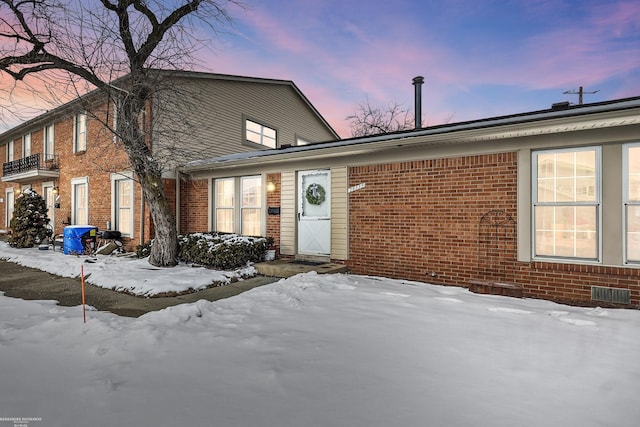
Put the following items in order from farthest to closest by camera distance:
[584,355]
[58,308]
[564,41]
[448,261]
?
[564,41] → [448,261] → [58,308] → [584,355]

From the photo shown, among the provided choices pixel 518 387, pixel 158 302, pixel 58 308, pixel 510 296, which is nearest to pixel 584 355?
pixel 518 387

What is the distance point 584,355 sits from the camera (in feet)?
10.3

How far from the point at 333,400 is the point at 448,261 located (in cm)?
459

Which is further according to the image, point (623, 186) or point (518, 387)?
point (623, 186)

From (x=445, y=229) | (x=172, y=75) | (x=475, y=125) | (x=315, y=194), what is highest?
(x=172, y=75)

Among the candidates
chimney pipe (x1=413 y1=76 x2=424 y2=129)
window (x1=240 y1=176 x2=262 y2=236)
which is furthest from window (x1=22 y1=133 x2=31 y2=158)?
chimney pipe (x1=413 y1=76 x2=424 y2=129)

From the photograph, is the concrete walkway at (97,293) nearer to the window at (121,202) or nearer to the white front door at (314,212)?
the white front door at (314,212)

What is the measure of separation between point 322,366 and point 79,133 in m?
15.4

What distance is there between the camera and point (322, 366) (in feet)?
9.21

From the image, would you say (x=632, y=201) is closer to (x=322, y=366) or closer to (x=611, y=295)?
(x=611, y=295)

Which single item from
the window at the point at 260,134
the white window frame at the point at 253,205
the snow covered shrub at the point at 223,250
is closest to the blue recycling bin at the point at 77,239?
the snow covered shrub at the point at 223,250

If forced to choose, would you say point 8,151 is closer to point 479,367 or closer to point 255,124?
point 255,124

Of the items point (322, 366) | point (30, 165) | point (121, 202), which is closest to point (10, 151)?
point (30, 165)

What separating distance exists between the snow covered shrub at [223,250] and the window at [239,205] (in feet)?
1.98
